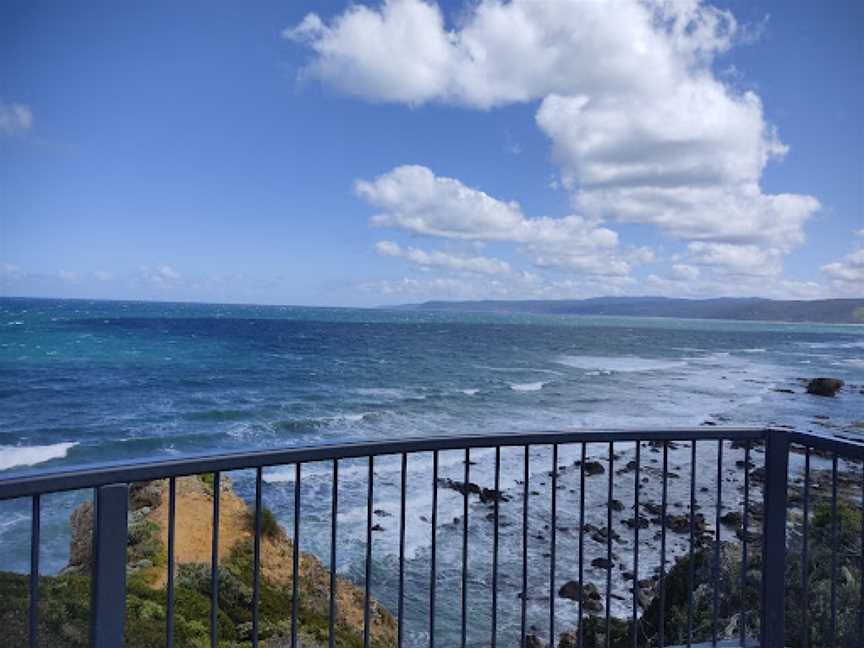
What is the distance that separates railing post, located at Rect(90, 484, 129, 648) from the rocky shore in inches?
158

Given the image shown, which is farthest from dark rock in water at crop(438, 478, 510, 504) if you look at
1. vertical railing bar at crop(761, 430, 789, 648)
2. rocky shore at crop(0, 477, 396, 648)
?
vertical railing bar at crop(761, 430, 789, 648)

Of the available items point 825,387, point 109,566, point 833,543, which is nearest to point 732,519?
point 833,543

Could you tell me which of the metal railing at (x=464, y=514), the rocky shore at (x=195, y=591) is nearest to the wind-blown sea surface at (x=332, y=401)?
the rocky shore at (x=195, y=591)

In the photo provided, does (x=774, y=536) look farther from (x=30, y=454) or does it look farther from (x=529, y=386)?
(x=529, y=386)

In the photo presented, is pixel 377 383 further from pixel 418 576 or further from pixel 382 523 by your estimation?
pixel 418 576

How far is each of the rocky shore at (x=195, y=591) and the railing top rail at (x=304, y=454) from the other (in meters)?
4.33

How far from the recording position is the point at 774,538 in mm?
2773

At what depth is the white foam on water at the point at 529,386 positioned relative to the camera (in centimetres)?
3772

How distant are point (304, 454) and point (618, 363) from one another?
188 ft

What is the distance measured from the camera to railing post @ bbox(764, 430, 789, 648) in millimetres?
2734

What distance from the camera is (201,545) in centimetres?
1100

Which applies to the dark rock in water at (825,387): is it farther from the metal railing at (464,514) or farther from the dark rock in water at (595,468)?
the metal railing at (464,514)

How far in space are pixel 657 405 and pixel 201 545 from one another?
2527 cm

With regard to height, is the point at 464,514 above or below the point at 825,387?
above
